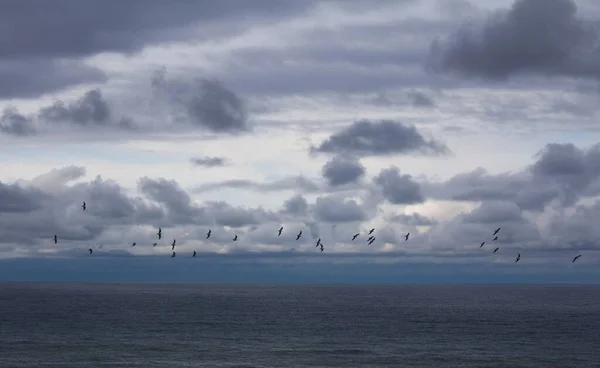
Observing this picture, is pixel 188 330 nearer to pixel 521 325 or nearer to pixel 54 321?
pixel 54 321

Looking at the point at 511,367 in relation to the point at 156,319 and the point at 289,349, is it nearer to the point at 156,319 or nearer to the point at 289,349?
the point at 289,349

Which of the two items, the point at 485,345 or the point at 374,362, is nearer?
the point at 374,362

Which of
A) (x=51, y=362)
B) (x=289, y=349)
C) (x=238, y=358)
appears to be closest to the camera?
(x=51, y=362)

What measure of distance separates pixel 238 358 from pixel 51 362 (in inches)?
1195

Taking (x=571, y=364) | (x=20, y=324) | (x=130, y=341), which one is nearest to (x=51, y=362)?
(x=130, y=341)

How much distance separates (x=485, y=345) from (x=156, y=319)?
9594 cm

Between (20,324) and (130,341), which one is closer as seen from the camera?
(130,341)

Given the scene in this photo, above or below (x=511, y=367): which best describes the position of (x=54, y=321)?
above

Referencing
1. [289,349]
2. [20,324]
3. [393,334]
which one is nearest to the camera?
[289,349]

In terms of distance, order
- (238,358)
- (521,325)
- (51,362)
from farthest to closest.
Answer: (521,325)
(238,358)
(51,362)

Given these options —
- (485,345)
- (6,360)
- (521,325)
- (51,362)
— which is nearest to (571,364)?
(485,345)

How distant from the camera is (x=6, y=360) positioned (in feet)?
378

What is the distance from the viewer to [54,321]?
625 feet

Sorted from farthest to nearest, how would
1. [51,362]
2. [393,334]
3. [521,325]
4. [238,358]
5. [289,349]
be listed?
[521,325]
[393,334]
[289,349]
[238,358]
[51,362]
